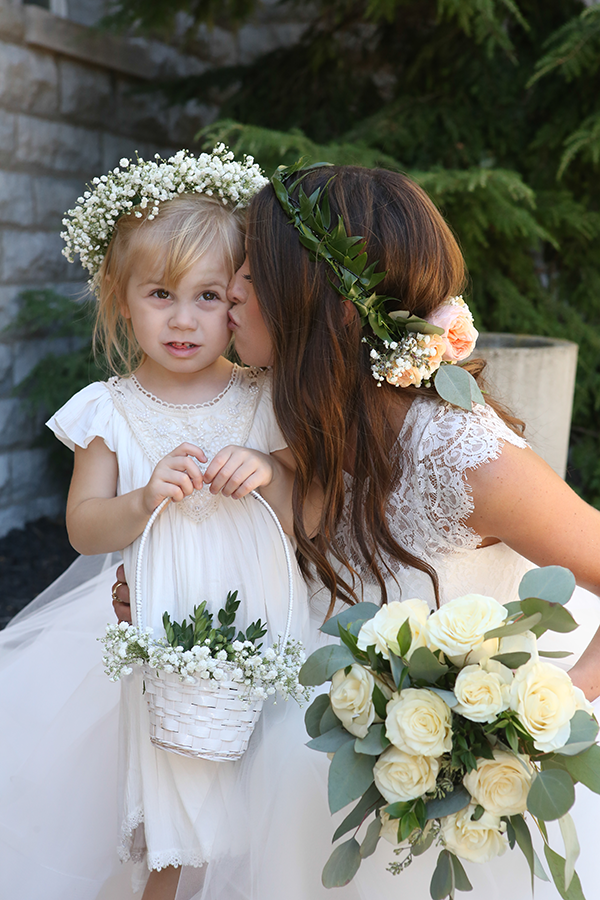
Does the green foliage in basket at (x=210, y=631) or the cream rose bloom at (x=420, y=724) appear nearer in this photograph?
the cream rose bloom at (x=420, y=724)

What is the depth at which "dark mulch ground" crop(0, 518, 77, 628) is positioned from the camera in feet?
12.3

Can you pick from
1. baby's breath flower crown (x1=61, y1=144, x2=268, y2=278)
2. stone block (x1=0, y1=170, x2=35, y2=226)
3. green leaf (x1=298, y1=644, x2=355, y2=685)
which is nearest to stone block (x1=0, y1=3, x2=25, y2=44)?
stone block (x1=0, y1=170, x2=35, y2=226)

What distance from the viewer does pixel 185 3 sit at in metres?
4.05

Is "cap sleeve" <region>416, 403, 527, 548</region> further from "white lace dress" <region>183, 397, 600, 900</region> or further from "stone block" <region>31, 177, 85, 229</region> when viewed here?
"stone block" <region>31, 177, 85, 229</region>

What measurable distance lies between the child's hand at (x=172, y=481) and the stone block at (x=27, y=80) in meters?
3.01

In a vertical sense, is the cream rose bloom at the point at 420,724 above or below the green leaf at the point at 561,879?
above

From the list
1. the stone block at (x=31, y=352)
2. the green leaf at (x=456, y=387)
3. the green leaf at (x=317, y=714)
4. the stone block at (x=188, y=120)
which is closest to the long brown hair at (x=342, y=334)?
the green leaf at (x=456, y=387)

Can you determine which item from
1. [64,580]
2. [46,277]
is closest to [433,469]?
[64,580]

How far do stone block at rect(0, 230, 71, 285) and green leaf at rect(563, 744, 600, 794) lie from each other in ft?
11.8

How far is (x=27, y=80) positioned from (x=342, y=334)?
308cm

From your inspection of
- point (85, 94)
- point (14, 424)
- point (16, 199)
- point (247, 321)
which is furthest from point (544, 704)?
point (85, 94)

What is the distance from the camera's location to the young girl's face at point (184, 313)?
182cm

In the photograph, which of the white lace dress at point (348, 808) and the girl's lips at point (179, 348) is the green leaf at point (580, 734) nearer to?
the white lace dress at point (348, 808)

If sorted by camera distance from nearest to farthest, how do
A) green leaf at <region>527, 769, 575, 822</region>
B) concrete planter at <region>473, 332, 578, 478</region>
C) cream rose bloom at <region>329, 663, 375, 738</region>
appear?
green leaf at <region>527, 769, 575, 822</region> → cream rose bloom at <region>329, 663, 375, 738</region> → concrete planter at <region>473, 332, 578, 478</region>
